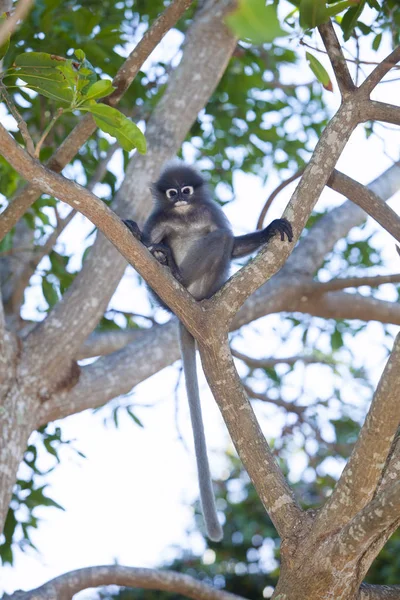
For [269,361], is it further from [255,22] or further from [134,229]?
[255,22]

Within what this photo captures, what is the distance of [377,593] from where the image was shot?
8.64 ft

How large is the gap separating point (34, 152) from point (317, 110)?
181 inches

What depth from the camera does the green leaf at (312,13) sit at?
280 centimetres

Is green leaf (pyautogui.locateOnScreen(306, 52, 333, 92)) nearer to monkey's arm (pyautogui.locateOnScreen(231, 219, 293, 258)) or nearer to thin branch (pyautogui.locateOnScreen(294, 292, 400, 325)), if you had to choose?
monkey's arm (pyautogui.locateOnScreen(231, 219, 293, 258))

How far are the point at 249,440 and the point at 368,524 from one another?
1.92ft

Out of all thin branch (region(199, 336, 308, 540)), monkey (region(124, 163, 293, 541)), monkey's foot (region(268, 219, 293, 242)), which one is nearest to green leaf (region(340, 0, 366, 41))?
monkey (region(124, 163, 293, 541))

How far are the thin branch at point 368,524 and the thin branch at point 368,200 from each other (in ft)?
4.19

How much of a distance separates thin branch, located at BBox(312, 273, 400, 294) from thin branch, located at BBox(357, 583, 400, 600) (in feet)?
6.58

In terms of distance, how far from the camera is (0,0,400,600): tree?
247cm

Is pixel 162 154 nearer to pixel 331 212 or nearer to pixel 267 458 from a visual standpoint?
pixel 331 212

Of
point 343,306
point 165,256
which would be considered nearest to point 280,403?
point 343,306

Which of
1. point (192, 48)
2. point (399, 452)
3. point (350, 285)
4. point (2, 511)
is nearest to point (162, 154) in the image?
point (192, 48)

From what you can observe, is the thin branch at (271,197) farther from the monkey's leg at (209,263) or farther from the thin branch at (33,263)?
the thin branch at (33,263)

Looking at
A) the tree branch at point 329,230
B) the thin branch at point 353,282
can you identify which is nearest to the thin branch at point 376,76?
the thin branch at point 353,282
